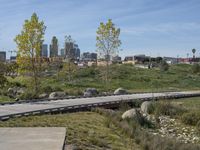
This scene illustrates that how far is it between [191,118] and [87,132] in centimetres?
1116

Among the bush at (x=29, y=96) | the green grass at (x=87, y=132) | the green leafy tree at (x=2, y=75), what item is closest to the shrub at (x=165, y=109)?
the green grass at (x=87, y=132)

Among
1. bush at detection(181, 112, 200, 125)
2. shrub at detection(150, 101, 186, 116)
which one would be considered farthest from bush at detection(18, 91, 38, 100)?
bush at detection(181, 112, 200, 125)

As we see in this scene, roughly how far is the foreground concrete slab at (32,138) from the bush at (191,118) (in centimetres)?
1215

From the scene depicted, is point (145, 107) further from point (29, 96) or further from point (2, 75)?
point (2, 75)

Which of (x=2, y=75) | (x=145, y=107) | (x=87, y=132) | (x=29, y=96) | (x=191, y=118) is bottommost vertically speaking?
(x=191, y=118)

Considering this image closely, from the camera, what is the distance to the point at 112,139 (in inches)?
692

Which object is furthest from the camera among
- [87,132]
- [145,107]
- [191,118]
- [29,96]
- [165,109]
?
[29,96]

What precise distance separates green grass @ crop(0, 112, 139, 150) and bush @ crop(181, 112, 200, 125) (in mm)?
6537

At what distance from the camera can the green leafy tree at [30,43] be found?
40375 mm

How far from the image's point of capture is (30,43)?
40.8 m

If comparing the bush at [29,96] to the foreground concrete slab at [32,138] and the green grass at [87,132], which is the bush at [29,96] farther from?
the foreground concrete slab at [32,138]

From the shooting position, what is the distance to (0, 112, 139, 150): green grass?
15.8 meters

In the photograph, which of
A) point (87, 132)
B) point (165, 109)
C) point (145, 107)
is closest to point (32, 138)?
point (87, 132)

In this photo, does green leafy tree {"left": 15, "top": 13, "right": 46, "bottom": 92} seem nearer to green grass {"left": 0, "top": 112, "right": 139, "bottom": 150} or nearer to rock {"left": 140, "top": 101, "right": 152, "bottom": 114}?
rock {"left": 140, "top": 101, "right": 152, "bottom": 114}
